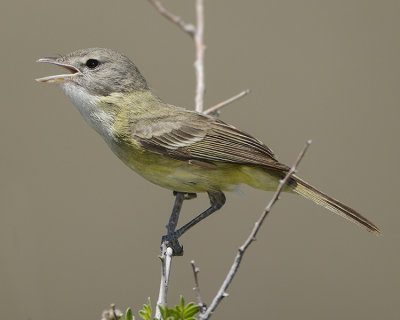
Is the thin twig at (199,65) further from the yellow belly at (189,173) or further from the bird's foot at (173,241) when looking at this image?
the bird's foot at (173,241)

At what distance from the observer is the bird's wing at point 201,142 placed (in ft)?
12.4

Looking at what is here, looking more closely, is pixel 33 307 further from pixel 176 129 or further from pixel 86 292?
pixel 176 129

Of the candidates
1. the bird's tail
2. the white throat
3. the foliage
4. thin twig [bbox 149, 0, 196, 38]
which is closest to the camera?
the foliage

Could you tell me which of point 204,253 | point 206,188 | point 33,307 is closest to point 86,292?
point 33,307

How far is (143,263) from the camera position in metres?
6.34

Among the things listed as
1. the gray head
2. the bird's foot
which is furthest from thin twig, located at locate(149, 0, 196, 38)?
the bird's foot

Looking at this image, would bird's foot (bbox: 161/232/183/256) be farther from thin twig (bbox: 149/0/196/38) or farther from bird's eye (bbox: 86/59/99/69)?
thin twig (bbox: 149/0/196/38)

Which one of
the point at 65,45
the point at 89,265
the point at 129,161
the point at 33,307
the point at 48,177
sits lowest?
the point at 33,307

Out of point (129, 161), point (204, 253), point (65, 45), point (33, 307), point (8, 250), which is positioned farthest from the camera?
point (65, 45)

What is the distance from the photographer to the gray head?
3.89m

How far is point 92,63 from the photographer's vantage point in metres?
3.94

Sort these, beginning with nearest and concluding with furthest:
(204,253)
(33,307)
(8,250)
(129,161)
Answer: (129,161), (33,307), (8,250), (204,253)

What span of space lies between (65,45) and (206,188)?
14.4ft

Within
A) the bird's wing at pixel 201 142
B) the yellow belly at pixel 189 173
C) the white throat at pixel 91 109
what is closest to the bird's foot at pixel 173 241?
the yellow belly at pixel 189 173
